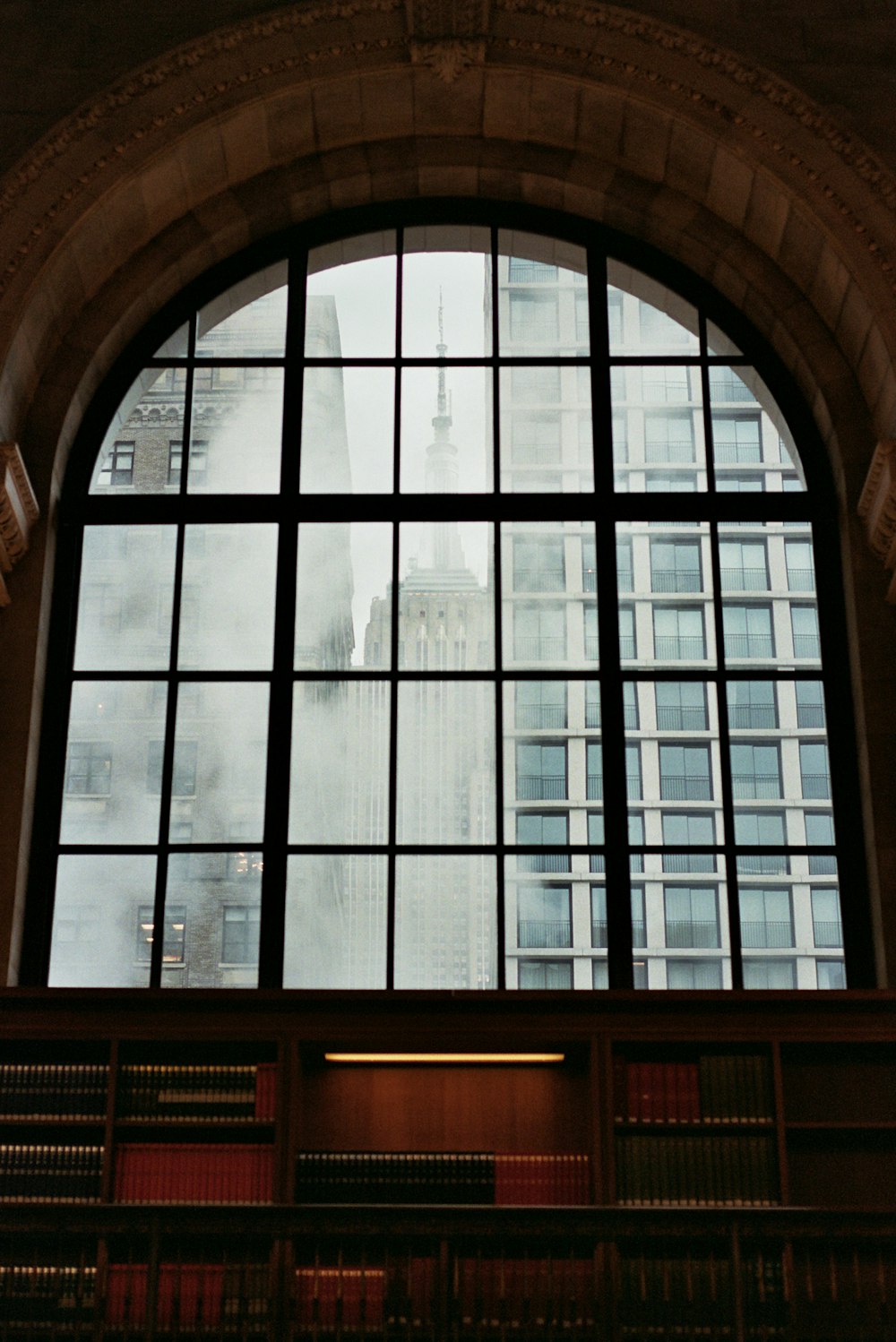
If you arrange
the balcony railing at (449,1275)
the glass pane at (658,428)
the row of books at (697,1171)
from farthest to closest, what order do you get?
the glass pane at (658,428)
the row of books at (697,1171)
the balcony railing at (449,1275)

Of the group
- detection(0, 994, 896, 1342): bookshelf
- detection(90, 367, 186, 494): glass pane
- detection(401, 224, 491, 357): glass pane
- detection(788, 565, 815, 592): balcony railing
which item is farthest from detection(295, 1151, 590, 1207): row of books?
detection(401, 224, 491, 357): glass pane

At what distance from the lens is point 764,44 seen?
24.2ft

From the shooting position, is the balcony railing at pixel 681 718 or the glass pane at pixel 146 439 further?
the glass pane at pixel 146 439

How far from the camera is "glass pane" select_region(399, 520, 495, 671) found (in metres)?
7.05

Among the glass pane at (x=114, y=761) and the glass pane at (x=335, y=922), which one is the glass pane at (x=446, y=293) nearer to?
the glass pane at (x=114, y=761)

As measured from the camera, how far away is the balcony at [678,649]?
22.9 ft

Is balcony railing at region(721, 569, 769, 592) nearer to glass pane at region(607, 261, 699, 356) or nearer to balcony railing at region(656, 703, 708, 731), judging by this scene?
balcony railing at region(656, 703, 708, 731)

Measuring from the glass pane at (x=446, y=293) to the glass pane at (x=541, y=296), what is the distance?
10 centimetres

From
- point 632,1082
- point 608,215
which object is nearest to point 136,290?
point 608,215

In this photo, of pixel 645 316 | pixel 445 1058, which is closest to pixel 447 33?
pixel 645 316

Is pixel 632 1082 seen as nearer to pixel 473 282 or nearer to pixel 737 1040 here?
pixel 737 1040

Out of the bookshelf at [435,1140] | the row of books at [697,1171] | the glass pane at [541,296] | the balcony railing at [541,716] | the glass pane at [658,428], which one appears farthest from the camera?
the glass pane at [541,296]

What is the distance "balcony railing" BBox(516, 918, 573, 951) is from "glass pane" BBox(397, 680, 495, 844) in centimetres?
39

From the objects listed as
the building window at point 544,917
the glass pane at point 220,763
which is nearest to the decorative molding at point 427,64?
Answer: the glass pane at point 220,763
